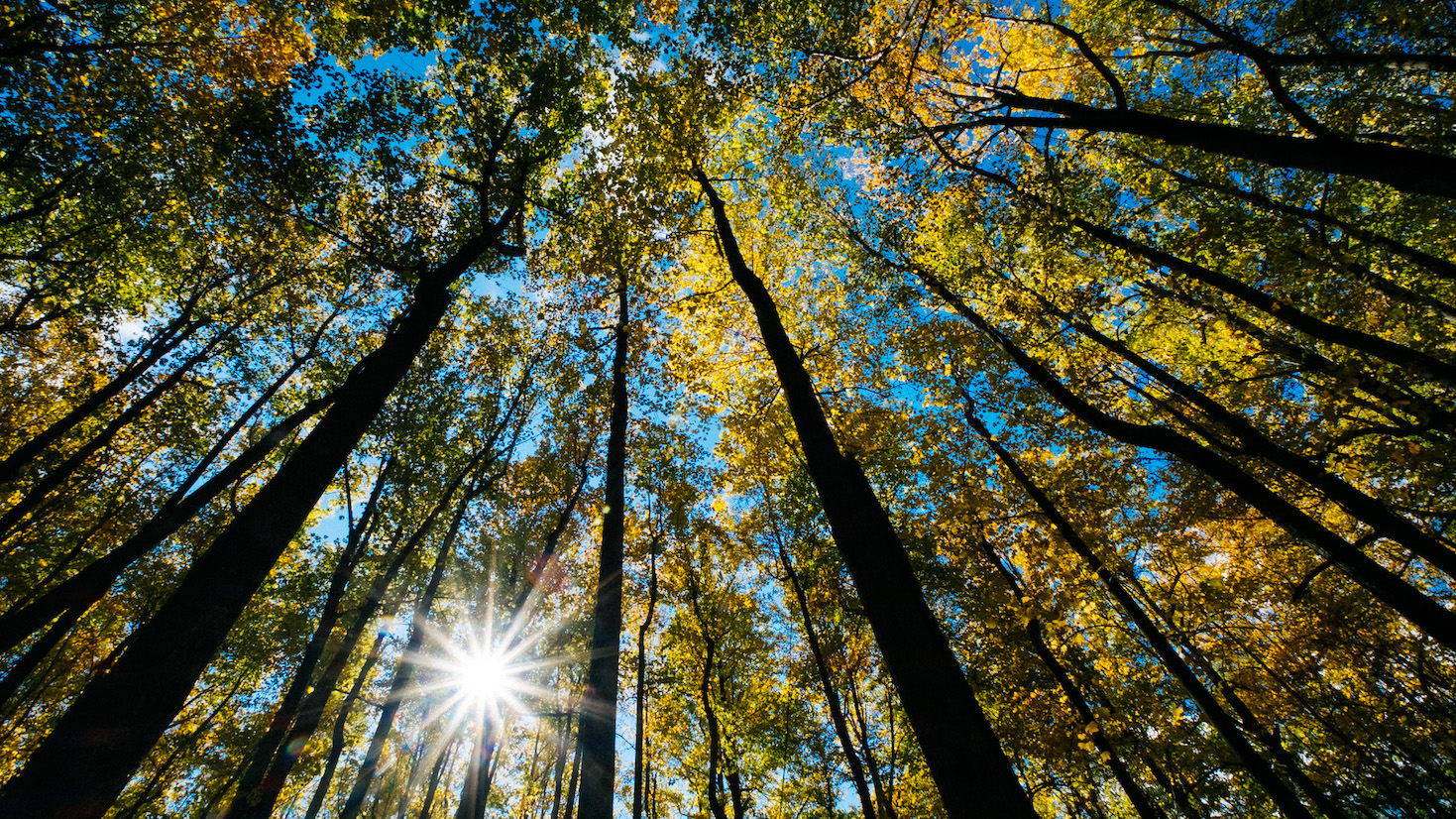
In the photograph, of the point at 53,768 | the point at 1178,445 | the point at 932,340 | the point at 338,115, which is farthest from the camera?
the point at 932,340

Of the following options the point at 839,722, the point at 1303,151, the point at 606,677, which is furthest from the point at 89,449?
the point at 1303,151

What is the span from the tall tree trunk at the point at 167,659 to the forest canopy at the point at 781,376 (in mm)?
31

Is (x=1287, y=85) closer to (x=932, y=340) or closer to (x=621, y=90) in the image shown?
(x=932, y=340)

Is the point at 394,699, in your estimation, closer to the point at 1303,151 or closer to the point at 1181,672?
the point at 1181,672

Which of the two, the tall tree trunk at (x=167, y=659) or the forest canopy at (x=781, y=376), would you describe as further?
the forest canopy at (x=781, y=376)

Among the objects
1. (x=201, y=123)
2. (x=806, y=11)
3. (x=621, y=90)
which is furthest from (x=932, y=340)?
(x=201, y=123)

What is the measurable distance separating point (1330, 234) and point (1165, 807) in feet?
63.4

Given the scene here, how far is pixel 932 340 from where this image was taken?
1325cm

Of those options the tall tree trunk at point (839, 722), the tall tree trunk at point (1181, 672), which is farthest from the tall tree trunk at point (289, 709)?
the tall tree trunk at point (1181, 672)

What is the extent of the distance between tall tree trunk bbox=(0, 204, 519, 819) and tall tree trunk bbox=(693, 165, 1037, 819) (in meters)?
4.31

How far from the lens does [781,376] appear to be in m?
5.61

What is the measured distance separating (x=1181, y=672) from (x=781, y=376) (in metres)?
10.0

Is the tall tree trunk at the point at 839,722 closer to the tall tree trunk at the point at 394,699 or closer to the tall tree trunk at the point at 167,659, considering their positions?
the tall tree trunk at the point at 394,699

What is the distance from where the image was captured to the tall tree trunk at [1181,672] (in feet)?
26.1
